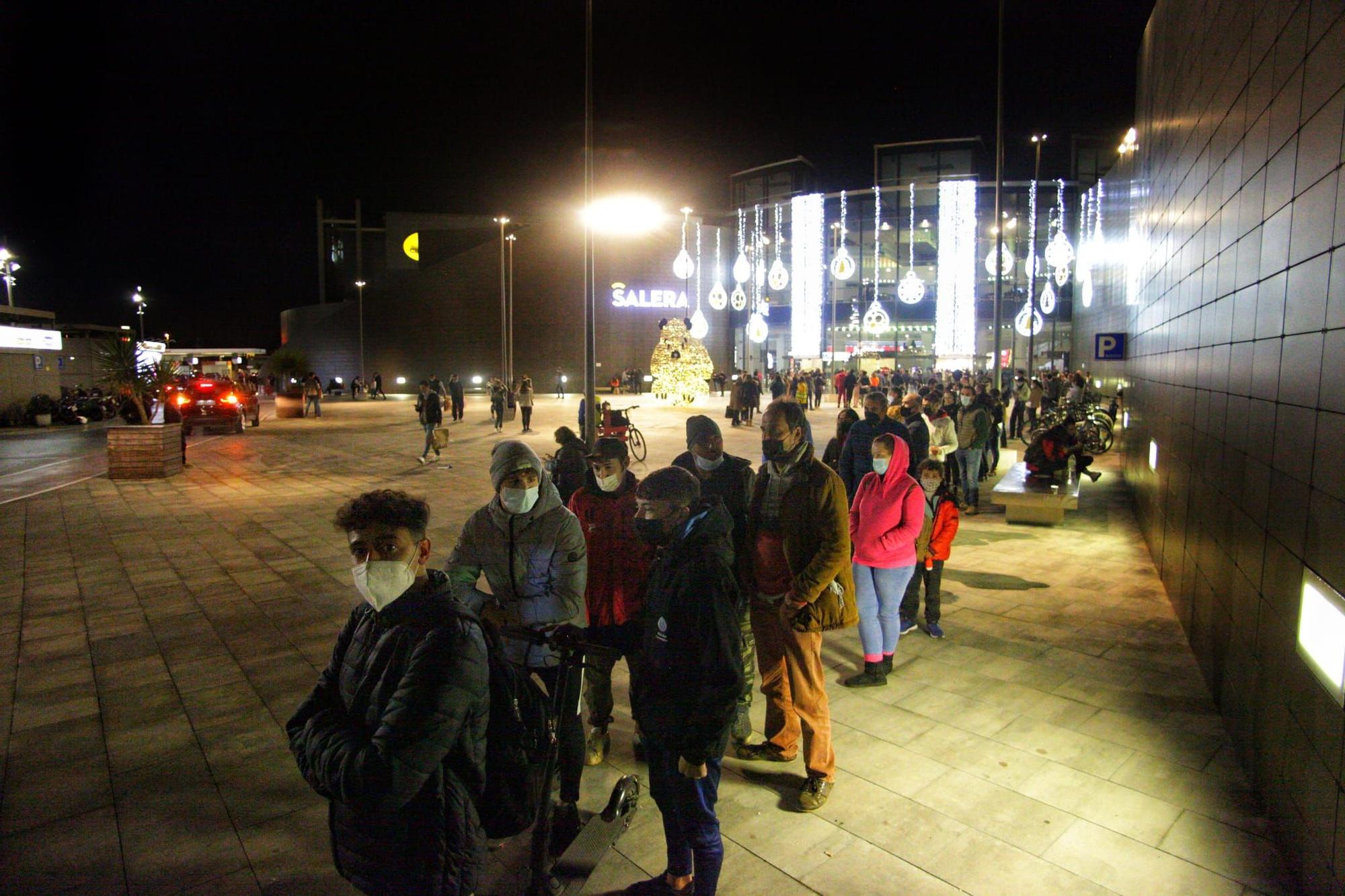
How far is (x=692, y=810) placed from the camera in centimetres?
280

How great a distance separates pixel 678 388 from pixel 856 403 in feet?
26.6

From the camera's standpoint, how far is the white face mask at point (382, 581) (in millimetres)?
2145

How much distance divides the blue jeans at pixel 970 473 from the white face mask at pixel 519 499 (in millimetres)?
9177

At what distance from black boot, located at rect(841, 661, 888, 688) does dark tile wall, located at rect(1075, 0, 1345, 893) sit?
191 cm

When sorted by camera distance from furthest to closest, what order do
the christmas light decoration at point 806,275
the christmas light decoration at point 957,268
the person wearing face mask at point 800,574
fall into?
the christmas light decoration at point 806,275 → the christmas light decoration at point 957,268 → the person wearing face mask at point 800,574

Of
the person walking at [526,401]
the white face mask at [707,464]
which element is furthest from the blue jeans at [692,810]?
the person walking at [526,401]

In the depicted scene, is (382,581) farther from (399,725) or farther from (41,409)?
(41,409)

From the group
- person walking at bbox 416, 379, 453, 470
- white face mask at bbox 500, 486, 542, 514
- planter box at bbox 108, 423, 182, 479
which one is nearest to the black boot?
white face mask at bbox 500, 486, 542, 514

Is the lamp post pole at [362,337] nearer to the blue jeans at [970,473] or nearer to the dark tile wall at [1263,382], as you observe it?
the blue jeans at [970,473]

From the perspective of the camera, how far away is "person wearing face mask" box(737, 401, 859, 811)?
3.76 m

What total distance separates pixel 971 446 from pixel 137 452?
14.5 metres

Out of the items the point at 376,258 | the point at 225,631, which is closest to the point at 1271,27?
the point at 225,631

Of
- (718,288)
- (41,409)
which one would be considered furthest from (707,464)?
(41,409)

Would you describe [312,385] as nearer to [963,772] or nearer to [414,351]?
[414,351]
